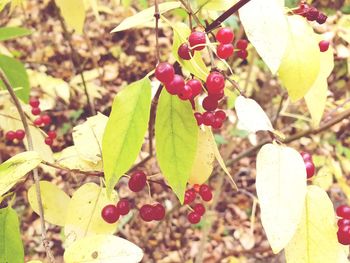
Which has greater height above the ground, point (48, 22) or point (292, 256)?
point (292, 256)

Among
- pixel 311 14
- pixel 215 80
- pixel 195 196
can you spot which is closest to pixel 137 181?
pixel 195 196

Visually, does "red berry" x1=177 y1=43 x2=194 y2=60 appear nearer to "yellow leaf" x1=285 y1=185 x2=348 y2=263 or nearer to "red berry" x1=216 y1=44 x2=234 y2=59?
"red berry" x1=216 y1=44 x2=234 y2=59

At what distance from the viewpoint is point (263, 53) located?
58 centimetres

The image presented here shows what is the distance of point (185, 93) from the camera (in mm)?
720

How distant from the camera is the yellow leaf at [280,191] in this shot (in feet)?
1.90

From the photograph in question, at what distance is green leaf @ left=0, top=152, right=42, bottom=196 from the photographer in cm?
71

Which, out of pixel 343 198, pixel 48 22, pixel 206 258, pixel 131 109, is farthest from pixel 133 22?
pixel 48 22

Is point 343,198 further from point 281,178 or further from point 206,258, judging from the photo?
point 281,178

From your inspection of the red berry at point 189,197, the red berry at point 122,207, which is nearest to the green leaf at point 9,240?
the red berry at point 122,207

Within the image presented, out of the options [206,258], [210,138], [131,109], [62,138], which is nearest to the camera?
[131,109]

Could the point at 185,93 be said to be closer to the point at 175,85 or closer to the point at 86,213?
the point at 175,85

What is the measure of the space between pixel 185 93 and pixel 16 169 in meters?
0.27

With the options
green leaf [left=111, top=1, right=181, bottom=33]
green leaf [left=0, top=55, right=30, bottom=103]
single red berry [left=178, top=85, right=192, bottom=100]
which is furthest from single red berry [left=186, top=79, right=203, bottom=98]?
green leaf [left=0, top=55, right=30, bottom=103]

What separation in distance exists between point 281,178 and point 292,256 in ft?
0.41
